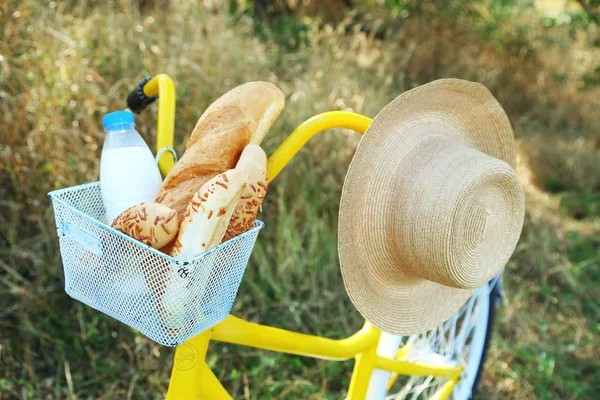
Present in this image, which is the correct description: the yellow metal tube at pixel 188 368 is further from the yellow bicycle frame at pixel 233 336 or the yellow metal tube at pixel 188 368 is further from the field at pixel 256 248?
the field at pixel 256 248

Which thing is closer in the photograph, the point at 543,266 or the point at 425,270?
the point at 425,270

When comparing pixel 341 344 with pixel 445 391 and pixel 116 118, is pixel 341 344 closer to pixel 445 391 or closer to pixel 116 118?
pixel 445 391

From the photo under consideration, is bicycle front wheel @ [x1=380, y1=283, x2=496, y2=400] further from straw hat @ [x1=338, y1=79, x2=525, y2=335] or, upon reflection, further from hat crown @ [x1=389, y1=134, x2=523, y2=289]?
hat crown @ [x1=389, y1=134, x2=523, y2=289]

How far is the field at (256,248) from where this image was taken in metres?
2.83

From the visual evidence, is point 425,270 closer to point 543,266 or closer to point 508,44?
point 543,266

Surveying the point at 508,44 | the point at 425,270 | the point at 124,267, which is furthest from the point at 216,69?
the point at 508,44

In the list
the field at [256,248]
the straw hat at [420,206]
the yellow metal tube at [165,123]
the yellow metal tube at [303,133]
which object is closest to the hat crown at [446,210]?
the straw hat at [420,206]

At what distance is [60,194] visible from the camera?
1340 millimetres

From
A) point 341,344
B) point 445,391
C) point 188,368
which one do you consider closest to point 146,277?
point 188,368

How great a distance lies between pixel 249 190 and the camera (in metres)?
1.17

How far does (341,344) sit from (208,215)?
91 centimetres

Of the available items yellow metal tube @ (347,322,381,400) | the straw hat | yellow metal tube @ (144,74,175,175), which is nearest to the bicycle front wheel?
yellow metal tube @ (347,322,381,400)

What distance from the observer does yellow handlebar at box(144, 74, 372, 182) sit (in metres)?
1.42

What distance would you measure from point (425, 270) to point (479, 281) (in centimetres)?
17
